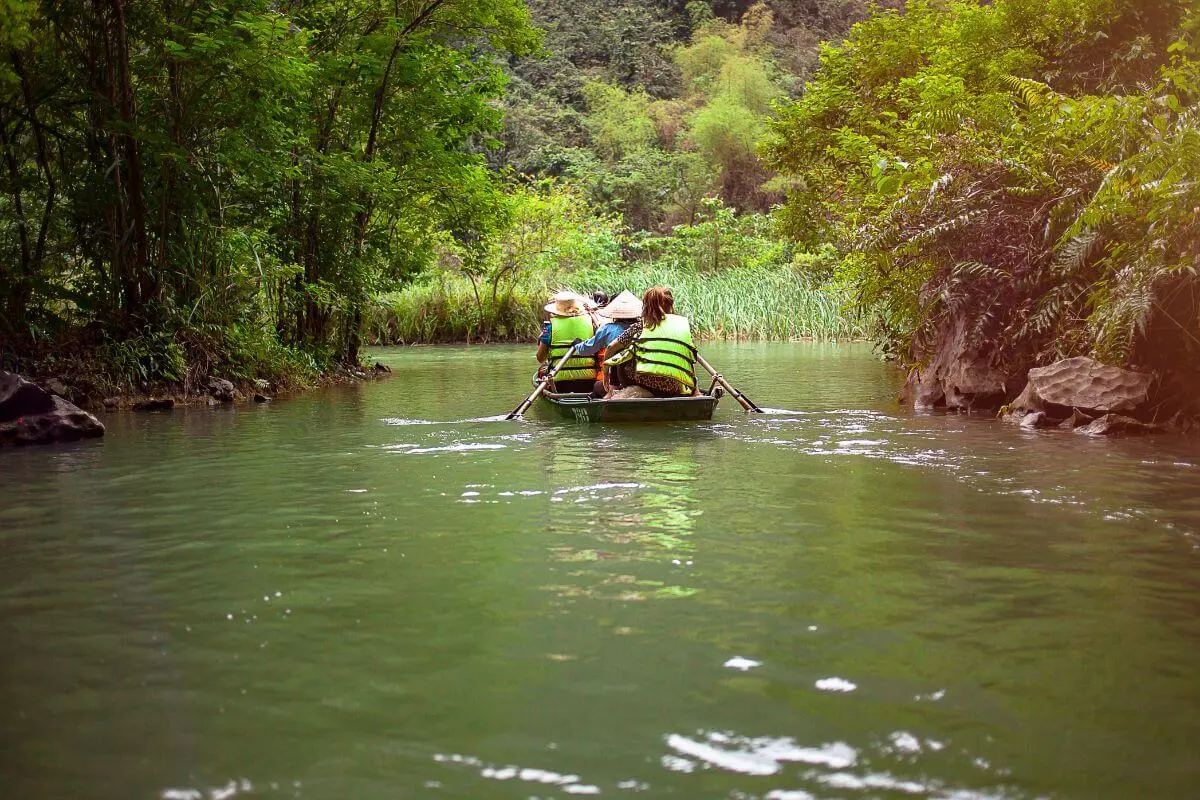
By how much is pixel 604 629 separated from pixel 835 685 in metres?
0.93

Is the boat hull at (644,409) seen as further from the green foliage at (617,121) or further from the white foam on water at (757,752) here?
the green foliage at (617,121)

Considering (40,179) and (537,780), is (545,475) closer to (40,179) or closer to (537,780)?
(537,780)

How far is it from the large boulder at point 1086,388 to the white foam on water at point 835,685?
7.03m

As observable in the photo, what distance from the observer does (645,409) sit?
424 inches

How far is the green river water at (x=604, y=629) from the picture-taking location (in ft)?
9.89

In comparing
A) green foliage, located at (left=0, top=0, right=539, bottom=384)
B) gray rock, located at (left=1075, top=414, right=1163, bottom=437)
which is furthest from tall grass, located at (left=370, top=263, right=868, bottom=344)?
gray rock, located at (left=1075, top=414, right=1163, bottom=437)

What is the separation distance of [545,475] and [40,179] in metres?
7.83

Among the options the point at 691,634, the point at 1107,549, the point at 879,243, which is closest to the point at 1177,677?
the point at 691,634

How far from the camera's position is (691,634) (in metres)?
4.12

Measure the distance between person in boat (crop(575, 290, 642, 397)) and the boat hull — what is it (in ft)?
2.48

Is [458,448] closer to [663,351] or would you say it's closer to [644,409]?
[644,409]

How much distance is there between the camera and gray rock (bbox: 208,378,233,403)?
530 inches

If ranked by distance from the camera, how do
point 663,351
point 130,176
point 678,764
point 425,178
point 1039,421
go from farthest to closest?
point 425,178 < point 130,176 < point 663,351 < point 1039,421 < point 678,764

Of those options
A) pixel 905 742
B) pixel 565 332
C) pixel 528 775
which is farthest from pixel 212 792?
pixel 565 332
